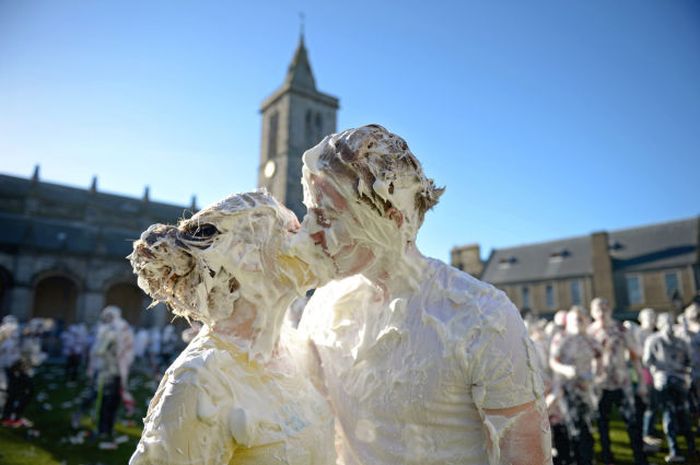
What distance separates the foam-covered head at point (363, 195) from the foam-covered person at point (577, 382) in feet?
22.5

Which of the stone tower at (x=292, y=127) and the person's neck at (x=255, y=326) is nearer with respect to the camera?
the person's neck at (x=255, y=326)

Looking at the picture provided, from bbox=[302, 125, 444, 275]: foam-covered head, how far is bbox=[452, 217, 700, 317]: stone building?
33133mm

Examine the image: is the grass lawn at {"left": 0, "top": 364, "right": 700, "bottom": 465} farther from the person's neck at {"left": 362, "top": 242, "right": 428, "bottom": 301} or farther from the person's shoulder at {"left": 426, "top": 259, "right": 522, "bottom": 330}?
the person's shoulder at {"left": 426, "top": 259, "right": 522, "bottom": 330}

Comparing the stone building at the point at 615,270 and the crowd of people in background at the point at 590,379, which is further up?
the stone building at the point at 615,270

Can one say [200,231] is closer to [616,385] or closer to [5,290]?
[616,385]

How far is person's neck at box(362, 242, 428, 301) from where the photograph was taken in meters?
1.67

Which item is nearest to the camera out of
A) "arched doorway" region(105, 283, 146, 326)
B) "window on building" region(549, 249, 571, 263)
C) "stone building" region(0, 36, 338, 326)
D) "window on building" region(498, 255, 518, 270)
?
"stone building" region(0, 36, 338, 326)

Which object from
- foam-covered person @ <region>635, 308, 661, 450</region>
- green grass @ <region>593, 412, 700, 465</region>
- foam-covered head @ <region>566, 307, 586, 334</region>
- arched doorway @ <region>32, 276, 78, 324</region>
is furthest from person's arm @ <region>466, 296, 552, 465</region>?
arched doorway @ <region>32, 276, 78, 324</region>

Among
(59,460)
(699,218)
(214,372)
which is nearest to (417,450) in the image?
(214,372)

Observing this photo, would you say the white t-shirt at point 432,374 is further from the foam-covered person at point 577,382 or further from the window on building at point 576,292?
the window on building at point 576,292

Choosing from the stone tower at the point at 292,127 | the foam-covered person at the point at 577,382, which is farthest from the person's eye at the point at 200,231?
the stone tower at the point at 292,127

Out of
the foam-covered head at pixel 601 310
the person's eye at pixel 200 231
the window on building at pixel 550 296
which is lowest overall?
the person's eye at pixel 200 231

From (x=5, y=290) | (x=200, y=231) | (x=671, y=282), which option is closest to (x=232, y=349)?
(x=200, y=231)

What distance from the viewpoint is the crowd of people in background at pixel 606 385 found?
7156 mm
